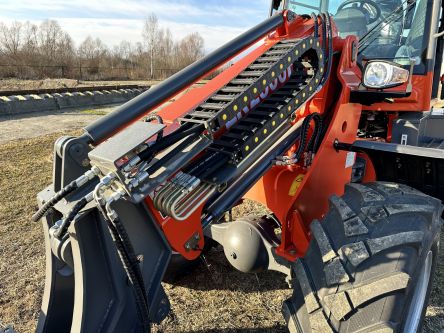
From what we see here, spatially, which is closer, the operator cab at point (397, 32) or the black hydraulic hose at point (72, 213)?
the black hydraulic hose at point (72, 213)

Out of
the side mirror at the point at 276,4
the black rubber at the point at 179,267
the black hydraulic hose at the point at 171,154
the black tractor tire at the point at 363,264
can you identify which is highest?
the side mirror at the point at 276,4

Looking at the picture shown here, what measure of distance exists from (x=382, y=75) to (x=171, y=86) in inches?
52.2

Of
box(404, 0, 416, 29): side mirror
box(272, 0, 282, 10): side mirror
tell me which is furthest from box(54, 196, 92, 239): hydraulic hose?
box(272, 0, 282, 10): side mirror

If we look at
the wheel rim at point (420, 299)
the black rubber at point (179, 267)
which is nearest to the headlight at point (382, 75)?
the wheel rim at point (420, 299)

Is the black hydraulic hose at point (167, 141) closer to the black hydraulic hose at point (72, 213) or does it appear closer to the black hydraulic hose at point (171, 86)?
the black hydraulic hose at point (171, 86)

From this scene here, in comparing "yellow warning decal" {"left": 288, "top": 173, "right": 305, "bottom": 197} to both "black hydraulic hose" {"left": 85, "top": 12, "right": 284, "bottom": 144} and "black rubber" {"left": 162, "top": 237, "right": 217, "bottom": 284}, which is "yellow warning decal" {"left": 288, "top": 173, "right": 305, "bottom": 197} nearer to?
"black hydraulic hose" {"left": 85, "top": 12, "right": 284, "bottom": 144}

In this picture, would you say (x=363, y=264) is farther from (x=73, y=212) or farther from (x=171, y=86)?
(x=73, y=212)

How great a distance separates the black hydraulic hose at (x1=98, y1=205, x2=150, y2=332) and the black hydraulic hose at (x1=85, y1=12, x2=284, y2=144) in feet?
1.12

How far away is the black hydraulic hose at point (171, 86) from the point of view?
164 cm

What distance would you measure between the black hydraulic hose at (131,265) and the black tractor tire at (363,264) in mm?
815

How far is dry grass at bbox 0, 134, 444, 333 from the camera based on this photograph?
2982 mm

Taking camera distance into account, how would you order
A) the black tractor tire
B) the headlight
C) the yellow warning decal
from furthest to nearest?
the yellow warning decal
the headlight
the black tractor tire

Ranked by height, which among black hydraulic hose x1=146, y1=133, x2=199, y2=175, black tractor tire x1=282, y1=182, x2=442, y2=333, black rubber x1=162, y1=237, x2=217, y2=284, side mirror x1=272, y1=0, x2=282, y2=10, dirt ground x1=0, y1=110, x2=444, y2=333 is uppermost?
side mirror x1=272, y1=0, x2=282, y2=10

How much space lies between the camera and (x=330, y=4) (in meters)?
3.65
